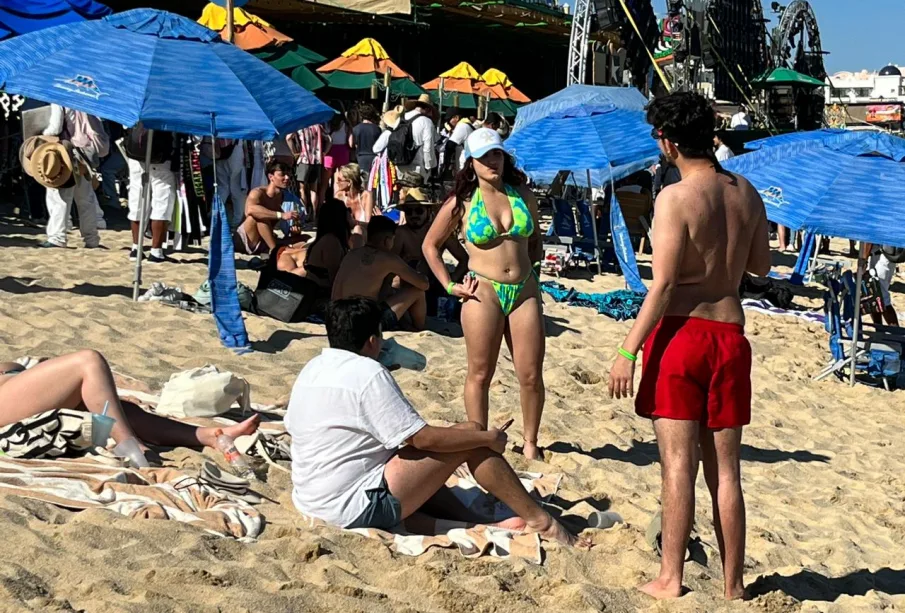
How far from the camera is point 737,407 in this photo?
3.68 metres

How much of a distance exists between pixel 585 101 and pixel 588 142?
2.25ft

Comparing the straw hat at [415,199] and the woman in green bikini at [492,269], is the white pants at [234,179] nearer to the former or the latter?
the straw hat at [415,199]

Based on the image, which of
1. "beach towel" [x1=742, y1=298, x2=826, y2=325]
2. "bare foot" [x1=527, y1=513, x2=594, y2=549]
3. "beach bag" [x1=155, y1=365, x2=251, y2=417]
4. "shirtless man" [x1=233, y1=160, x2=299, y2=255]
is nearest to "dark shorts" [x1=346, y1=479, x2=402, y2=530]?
"bare foot" [x1=527, y1=513, x2=594, y2=549]

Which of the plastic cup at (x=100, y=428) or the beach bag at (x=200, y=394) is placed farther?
the beach bag at (x=200, y=394)

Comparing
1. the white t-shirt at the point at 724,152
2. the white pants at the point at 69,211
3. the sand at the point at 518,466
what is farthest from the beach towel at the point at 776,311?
the white pants at the point at 69,211

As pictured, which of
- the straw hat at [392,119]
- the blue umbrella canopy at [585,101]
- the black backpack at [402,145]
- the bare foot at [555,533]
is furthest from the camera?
the straw hat at [392,119]

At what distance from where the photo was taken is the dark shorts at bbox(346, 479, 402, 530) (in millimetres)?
4027

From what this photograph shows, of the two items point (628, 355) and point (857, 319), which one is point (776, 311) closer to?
point (857, 319)

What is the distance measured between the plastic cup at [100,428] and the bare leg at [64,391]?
0.06 meters

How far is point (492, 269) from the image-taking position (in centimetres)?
519

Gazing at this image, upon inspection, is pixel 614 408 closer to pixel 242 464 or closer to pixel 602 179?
pixel 242 464

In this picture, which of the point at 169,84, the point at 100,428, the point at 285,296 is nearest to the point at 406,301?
the point at 285,296

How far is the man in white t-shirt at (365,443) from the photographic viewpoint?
3902mm

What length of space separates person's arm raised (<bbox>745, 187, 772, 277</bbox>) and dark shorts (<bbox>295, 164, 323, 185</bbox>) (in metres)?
9.89
